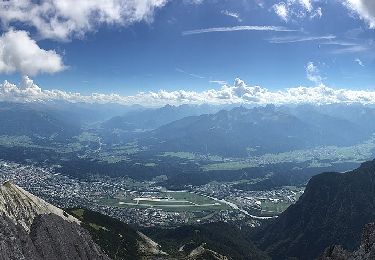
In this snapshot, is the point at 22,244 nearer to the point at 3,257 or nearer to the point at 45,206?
the point at 3,257

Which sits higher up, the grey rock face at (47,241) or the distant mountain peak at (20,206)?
the distant mountain peak at (20,206)

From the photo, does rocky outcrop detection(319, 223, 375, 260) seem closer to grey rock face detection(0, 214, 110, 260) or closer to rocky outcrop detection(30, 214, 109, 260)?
rocky outcrop detection(30, 214, 109, 260)

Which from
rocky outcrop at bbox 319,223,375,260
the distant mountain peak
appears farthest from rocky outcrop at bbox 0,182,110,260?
rocky outcrop at bbox 319,223,375,260

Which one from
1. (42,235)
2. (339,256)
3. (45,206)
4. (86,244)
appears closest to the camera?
→ (339,256)

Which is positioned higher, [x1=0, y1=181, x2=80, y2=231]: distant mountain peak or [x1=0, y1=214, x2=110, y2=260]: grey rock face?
[x1=0, y1=181, x2=80, y2=231]: distant mountain peak

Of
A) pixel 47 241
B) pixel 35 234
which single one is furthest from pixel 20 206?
pixel 47 241

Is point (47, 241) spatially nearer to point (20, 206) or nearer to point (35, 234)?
point (35, 234)

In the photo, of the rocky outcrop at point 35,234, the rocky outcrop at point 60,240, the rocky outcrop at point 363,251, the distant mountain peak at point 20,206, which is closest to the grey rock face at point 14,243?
the rocky outcrop at point 35,234

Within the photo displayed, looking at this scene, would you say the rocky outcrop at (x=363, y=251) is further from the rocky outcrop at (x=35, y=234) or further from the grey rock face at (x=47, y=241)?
the rocky outcrop at (x=35, y=234)

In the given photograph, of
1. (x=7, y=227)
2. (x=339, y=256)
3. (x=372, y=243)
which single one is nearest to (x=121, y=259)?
(x=7, y=227)
